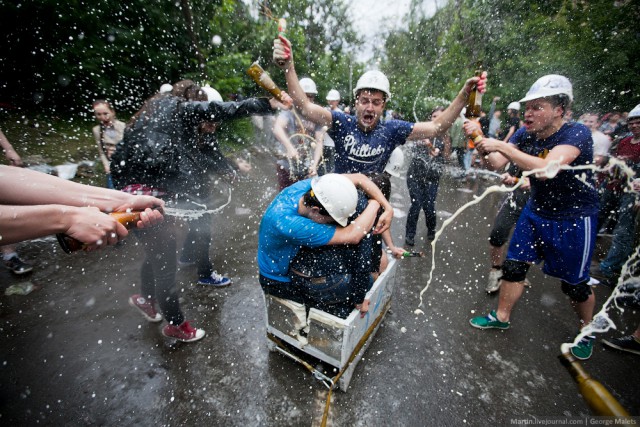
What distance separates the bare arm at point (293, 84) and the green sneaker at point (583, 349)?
3513 millimetres

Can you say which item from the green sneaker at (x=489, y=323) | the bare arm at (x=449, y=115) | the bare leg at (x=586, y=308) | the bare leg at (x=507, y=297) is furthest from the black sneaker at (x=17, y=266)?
the bare leg at (x=586, y=308)

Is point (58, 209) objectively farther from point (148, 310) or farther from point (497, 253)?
point (497, 253)

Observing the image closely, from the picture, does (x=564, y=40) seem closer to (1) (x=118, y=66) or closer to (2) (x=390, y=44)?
(1) (x=118, y=66)

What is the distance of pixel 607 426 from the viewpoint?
1.37m

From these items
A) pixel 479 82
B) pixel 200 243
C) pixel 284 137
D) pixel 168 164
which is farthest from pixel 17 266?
pixel 479 82

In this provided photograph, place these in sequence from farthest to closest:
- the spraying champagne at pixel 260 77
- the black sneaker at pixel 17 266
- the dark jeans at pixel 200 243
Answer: the black sneaker at pixel 17 266
the dark jeans at pixel 200 243
the spraying champagne at pixel 260 77

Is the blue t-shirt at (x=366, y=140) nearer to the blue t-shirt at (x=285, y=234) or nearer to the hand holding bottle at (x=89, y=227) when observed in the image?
the blue t-shirt at (x=285, y=234)

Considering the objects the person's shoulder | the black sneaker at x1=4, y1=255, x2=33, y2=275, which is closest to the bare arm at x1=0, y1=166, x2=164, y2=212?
the black sneaker at x1=4, y1=255, x2=33, y2=275

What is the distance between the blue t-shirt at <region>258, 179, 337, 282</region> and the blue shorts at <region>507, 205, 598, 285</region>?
7.04 ft

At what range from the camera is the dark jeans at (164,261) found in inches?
98.4

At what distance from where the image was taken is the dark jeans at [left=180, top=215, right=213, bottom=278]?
3.27 metres

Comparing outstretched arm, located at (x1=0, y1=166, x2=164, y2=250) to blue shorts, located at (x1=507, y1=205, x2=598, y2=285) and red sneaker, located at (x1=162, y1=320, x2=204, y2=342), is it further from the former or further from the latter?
blue shorts, located at (x1=507, y1=205, x2=598, y2=285)

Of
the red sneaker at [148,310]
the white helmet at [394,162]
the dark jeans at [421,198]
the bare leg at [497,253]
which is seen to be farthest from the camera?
the dark jeans at [421,198]

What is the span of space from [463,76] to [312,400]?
768 inches
